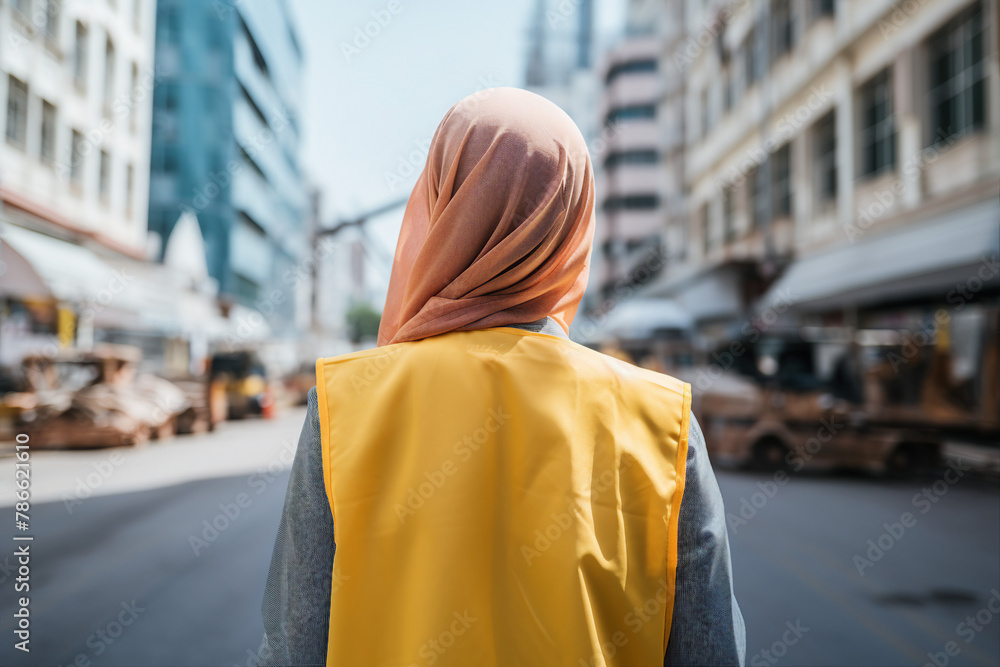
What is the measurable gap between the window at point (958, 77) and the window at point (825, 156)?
3.88 m

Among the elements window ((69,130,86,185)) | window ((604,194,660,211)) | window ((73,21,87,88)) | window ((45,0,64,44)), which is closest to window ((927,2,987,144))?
window ((73,21,87,88))

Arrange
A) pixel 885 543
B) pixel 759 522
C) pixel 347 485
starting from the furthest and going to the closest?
1. pixel 759 522
2. pixel 885 543
3. pixel 347 485

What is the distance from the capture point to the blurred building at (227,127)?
93.9 feet

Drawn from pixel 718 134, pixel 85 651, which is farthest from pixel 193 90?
pixel 85 651

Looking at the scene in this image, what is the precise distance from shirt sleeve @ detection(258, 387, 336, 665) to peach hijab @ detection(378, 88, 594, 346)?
0.89ft

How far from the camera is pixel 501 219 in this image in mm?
1135

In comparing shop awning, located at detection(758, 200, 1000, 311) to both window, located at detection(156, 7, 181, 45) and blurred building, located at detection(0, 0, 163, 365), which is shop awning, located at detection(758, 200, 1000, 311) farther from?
window, located at detection(156, 7, 181, 45)

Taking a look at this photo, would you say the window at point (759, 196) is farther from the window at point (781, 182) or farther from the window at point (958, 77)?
the window at point (958, 77)

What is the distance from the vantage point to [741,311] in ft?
67.7

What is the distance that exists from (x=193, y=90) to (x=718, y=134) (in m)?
23.4

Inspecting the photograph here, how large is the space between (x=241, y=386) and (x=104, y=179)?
6.24m

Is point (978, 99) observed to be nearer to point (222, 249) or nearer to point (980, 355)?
point (980, 355)

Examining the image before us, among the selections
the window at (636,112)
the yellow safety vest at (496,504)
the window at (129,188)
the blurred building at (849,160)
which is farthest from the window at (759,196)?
the window at (636,112)

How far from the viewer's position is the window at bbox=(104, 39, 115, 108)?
40.8 ft
